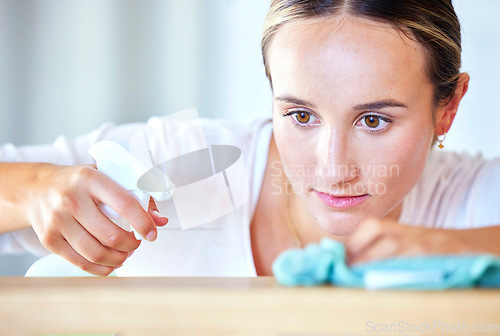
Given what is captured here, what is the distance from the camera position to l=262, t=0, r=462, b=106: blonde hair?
2.28 ft

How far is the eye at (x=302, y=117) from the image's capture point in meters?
0.72

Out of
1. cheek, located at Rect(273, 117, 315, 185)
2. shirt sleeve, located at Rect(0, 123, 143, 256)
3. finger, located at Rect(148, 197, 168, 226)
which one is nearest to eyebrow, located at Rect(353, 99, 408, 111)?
cheek, located at Rect(273, 117, 315, 185)

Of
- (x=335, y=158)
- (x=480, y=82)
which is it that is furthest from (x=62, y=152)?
(x=480, y=82)

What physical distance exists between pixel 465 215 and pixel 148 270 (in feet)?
1.84

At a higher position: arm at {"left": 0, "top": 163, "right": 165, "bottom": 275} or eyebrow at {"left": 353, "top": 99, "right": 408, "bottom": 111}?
eyebrow at {"left": 353, "top": 99, "right": 408, "bottom": 111}

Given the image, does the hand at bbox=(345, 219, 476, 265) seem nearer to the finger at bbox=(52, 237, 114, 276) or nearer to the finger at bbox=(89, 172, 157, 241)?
the finger at bbox=(89, 172, 157, 241)

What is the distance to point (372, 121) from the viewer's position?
0.70 m

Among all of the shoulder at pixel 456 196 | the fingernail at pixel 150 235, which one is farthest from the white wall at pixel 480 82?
the fingernail at pixel 150 235

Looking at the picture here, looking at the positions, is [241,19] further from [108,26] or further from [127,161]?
[127,161]

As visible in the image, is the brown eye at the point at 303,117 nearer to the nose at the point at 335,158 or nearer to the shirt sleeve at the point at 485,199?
the nose at the point at 335,158

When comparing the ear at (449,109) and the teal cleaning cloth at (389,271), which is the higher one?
the teal cleaning cloth at (389,271)

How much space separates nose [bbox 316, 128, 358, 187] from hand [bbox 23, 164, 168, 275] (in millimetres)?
233

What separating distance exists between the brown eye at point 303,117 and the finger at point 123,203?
0.30m

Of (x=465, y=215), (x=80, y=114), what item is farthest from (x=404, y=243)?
(x=80, y=114)
